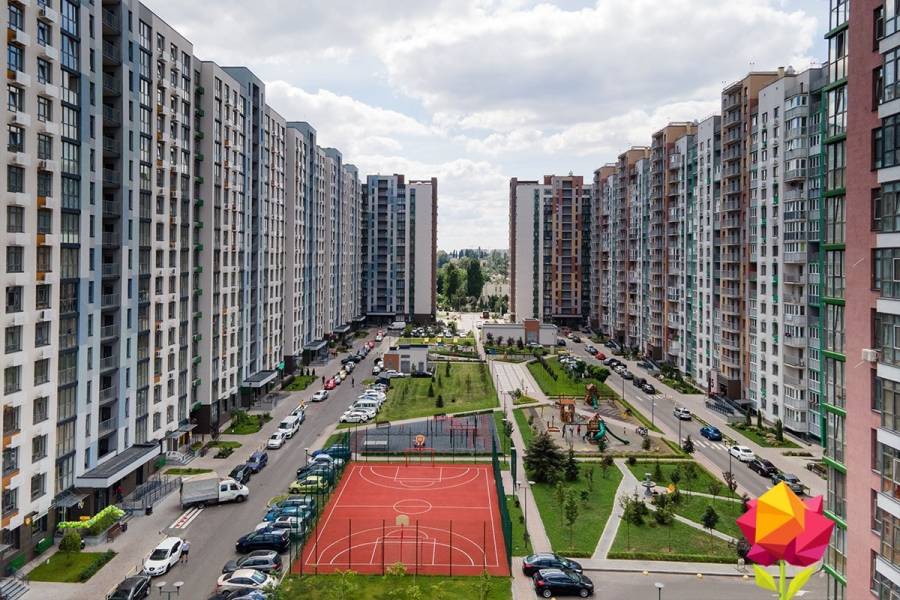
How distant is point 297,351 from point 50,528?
166ft

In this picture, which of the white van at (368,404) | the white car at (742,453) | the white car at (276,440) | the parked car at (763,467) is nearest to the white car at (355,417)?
the white van at (368,404)

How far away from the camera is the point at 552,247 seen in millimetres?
140375

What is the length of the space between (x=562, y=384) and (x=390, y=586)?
54682 millimetres

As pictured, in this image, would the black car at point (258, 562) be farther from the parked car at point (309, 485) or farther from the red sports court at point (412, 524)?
the parked car at point (309, 485)

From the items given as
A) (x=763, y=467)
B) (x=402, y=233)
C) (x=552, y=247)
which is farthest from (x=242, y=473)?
(x=552, y=247)

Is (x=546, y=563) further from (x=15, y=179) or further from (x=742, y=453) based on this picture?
(x=15, y=179)

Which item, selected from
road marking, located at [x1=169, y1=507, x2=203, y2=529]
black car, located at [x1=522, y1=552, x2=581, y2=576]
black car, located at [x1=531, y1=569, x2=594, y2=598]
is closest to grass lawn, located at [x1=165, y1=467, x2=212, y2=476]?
road marking, located at [x1=169, y1=507, x2=203, y2=529]

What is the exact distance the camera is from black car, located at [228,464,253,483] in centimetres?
4566

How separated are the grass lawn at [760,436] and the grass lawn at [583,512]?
16.4 meters

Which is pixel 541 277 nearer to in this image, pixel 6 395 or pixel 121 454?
pixel 121 454

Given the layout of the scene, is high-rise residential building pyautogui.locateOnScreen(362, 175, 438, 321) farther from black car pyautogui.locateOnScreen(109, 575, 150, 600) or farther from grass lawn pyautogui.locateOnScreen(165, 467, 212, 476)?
black car pyautogui.locateOnScreen(109, 575, 150, 600)

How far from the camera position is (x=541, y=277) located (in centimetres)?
14088

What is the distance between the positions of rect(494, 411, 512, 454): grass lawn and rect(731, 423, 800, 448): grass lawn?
22.1 m

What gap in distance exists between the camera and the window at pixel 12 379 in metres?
31.4
